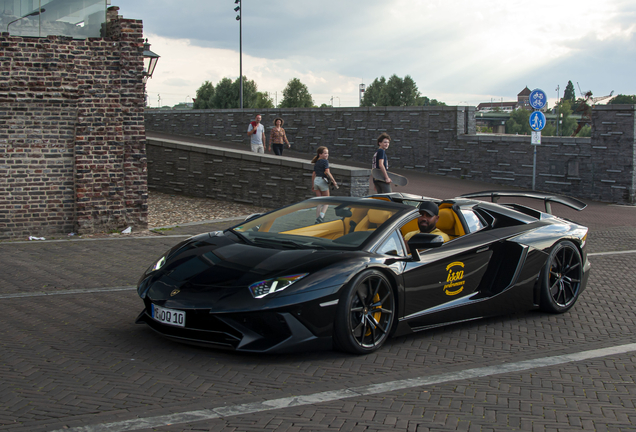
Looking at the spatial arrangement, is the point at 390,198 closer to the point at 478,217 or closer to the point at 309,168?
the point at 478,217

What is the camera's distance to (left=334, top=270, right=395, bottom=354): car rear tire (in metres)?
5.05

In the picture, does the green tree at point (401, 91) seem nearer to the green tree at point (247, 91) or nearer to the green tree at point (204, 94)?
the green tree at point (247, 91)

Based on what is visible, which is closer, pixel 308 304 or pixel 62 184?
pixel 308 304

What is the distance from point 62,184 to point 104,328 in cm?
696

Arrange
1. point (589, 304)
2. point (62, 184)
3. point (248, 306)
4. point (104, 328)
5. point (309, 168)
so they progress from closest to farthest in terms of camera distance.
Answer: point (248, 306), point (104, 328), point (589, 304), point (62, 184), point (309, 168)

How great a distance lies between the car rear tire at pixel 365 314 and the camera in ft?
16.6

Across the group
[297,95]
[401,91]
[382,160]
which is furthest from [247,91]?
[382,160]

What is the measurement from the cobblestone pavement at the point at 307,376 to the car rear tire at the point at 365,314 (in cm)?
14

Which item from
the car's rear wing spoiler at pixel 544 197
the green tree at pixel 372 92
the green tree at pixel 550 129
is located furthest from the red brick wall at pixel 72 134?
the green tree at pixel 550 129

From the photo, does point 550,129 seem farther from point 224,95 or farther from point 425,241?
point 425,241

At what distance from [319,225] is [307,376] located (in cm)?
181

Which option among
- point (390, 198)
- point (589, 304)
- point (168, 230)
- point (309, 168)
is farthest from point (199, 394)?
point (309, 168)

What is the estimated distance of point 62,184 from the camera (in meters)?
12.1

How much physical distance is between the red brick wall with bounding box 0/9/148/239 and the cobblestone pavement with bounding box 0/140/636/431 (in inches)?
198
